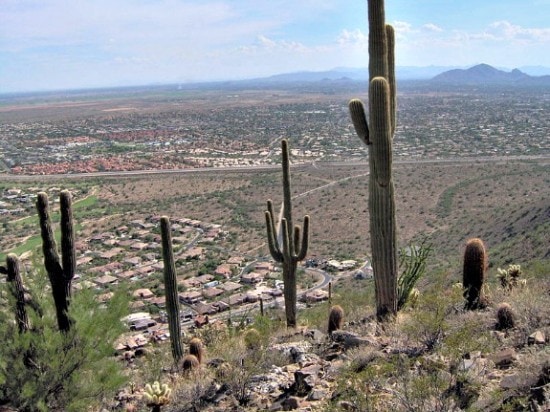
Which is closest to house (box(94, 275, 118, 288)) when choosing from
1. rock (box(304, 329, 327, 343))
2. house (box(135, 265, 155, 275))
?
house (box(135, 265, 155, 275))

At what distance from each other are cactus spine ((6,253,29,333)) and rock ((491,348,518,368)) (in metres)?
6.29

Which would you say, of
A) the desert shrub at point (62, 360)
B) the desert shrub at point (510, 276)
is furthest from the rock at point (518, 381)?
the desert shrub at point (510, 276)

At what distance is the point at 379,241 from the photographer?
920 centimetres

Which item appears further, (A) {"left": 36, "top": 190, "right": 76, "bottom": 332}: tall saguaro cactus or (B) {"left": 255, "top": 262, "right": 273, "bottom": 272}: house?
(B) {"left": 255, "top": 262, "right": 273, "bottom": 272}: house

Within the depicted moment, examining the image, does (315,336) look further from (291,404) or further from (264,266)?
(264,266)

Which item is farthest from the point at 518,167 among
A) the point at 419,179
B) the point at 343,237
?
the point at 343,237

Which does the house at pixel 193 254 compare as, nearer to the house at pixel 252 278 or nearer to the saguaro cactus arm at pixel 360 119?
the house at pixel 252 278

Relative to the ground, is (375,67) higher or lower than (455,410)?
higher

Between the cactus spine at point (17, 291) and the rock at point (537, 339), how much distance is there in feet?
22.2

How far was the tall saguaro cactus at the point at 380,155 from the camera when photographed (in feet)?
29.4

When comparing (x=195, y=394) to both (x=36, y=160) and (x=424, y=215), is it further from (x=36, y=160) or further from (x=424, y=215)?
(x=36, y=160)

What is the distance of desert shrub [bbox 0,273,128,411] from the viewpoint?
7.15 meters

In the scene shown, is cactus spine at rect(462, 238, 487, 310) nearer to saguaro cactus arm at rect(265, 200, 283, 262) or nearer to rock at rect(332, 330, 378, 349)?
rock at rect(332, 330, 378, 349)

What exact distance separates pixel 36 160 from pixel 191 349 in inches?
2916
